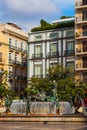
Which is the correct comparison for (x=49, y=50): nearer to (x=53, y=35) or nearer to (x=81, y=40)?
(x=53, y=35)

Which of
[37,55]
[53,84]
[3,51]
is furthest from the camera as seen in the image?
[3,51]

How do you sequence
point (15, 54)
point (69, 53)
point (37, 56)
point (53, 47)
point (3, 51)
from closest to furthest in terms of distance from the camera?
1. point (69, 53)
2. point (53, 47)
3. point (37, 56)
4. point (3, 51)
5. point (15, 54)

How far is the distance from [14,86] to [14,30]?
34.1 ft

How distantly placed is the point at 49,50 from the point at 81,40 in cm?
621

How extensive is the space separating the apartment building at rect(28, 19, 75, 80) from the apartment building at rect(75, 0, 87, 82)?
5.89 ft

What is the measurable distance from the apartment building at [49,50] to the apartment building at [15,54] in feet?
21.7

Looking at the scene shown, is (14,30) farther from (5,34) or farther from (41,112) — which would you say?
(41,112)

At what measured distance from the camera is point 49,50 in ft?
202

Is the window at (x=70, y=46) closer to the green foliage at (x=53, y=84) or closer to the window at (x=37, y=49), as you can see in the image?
the green foliage at (x=53, y=84)

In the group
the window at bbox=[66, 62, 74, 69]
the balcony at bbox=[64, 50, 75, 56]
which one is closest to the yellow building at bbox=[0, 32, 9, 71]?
the balcony at bbox=[64, 50, 75, 56]

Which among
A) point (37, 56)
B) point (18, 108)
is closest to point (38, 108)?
point (18, 108)

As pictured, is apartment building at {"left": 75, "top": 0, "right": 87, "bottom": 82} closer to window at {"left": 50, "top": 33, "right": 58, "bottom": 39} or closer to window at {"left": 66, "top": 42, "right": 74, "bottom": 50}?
window at {"left": 66, "top": 42, "right": 74, "bottom": 50}

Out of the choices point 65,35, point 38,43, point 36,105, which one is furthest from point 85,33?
point 36,105

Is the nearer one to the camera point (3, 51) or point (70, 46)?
point (70, 46)
